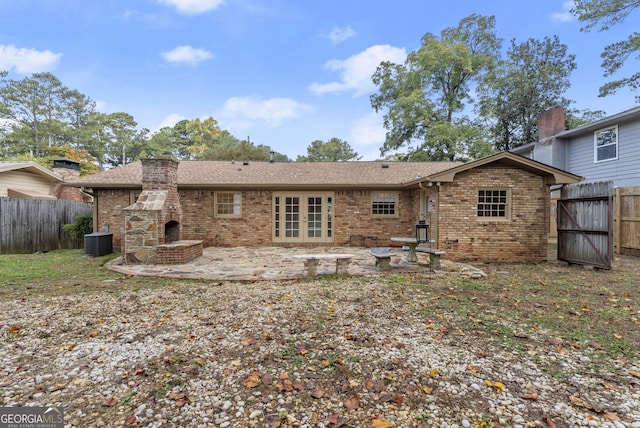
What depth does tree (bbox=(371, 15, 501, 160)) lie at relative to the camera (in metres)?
19.0

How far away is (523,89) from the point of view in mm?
19391

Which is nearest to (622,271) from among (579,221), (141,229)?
(579,221)

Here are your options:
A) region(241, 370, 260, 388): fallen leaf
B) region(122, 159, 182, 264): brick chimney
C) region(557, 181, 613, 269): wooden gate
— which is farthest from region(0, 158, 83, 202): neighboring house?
region(557, 181, 613, 269): wooden gate

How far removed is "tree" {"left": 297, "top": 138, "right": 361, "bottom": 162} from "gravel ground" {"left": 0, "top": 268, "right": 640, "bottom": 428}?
131 feet

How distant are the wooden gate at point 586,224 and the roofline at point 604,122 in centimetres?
546

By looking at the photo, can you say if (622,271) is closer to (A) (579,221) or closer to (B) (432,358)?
(A) (579,221)

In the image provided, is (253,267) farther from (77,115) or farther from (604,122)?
(77,115)

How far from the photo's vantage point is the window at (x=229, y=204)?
1123 cm

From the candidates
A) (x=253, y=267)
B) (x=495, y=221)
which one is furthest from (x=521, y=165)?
(x=253, y=267)

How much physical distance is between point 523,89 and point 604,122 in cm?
969

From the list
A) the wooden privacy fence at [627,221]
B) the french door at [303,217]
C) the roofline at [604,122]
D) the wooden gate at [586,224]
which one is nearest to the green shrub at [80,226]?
the french door at [303,217]

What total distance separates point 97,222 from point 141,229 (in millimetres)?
4585

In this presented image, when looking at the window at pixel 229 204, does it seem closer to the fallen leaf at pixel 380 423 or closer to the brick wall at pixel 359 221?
the brick wall at pixel 359 221

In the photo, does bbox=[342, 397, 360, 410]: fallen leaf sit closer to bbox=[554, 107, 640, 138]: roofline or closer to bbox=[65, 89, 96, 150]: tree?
bbox=[554, 107, 640, 138]: roofline
